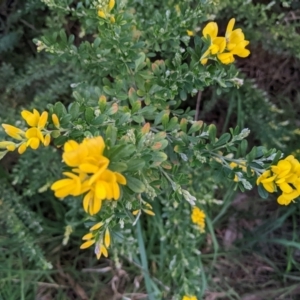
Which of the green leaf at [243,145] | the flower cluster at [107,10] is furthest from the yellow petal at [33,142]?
the green leaf at [243,145]

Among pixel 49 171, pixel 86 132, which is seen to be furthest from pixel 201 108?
pixel 86 132

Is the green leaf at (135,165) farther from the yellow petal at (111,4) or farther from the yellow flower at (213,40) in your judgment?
the yellow petal at (111,4)

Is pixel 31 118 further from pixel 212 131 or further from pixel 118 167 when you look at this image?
pixel 212 131

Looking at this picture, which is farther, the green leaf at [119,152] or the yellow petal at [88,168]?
the green leaf at [119,152]

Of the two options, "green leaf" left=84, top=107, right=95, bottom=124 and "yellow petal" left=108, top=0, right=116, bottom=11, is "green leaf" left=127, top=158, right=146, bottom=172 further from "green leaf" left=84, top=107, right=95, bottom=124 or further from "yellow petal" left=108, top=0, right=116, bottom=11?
"yellow petal" left=108, top=0, right=116, bottom=11

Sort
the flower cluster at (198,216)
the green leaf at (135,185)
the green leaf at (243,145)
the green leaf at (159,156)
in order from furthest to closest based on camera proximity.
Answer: the flower cluster at (198,216), the green leaf at (243,145), the green leaf at (159,156), the green leaf at (135,185)

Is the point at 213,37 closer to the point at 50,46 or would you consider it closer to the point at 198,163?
the point at 198,163

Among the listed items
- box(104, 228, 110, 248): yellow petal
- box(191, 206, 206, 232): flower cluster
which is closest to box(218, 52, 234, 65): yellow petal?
box(104, 228, 110, 248): yellow petal
